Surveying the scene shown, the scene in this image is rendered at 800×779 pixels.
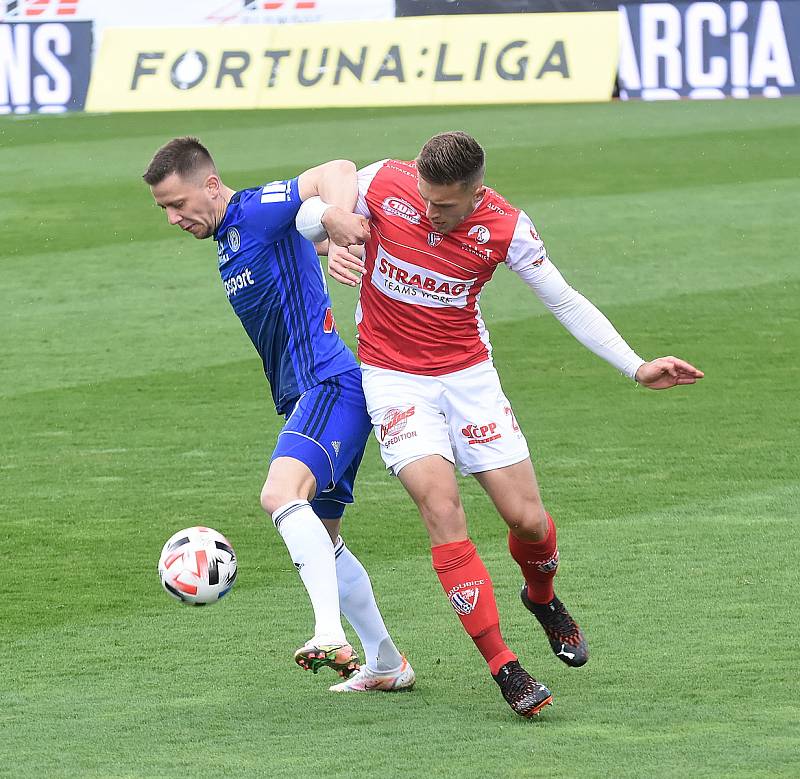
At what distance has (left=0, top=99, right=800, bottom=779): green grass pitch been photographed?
4.74 m

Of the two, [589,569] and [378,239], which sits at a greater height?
[378,239]

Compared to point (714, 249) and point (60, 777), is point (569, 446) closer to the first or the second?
point (60, 777)

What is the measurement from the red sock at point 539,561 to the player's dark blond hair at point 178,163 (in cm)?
164

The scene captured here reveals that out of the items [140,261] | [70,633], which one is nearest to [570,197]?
[140,261]

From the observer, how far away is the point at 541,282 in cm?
534

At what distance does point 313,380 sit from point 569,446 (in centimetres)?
355

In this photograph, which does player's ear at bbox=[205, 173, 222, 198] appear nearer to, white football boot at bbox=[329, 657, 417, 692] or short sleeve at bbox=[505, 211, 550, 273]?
short sleeve at bbox=[505, 211, 550, 273]

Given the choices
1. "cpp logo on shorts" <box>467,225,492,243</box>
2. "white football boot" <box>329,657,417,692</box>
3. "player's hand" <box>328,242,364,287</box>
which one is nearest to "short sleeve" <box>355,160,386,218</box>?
"player's hand" <box>328,242,364,287</box>

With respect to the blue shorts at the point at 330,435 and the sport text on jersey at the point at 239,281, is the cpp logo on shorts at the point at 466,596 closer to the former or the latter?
the blue shorts at the point at 330,435

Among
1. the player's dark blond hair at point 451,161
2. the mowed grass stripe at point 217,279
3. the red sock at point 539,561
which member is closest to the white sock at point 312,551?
the red sock at point 539,561

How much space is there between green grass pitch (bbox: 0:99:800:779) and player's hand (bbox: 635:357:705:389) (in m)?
0.97

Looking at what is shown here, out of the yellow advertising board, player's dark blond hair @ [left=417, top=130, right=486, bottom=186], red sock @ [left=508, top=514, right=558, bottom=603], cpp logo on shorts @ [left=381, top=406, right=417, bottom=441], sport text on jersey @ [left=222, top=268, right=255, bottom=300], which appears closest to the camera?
player's dark blond hair @ [left=417, top=130, right=486, bottom=186]

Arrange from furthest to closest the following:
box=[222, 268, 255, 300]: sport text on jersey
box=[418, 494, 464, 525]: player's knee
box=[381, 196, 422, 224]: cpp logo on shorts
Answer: box=[222, 268, 255, 300]: sport text on jersey, box=[381, 196, 422, 224]: cpp logo on shorts, box=[418, 494, 464, 525]: player's knee

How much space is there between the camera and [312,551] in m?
5.02
